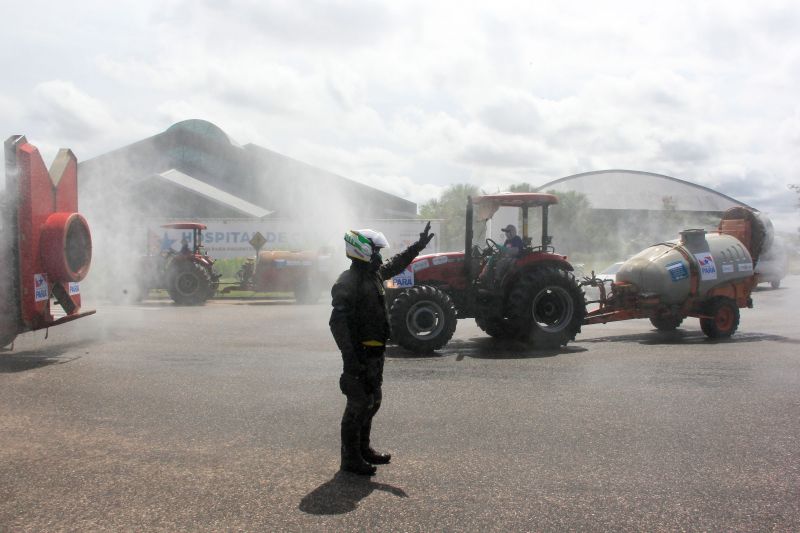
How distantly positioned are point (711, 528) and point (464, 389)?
3650 millimetres

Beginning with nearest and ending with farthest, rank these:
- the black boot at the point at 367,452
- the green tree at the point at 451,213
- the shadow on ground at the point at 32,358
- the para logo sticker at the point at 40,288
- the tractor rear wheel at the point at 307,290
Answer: the black boot at the point at 367,452, the shadow on ground at the point at 32,358, the para logo sticker at the point at 40,288, the tractor rear wheel at the point at 307,290, the green tree at the point at 451,213

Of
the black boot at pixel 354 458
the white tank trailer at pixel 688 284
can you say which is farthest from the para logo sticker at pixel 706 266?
the black boot at pixel 354 458

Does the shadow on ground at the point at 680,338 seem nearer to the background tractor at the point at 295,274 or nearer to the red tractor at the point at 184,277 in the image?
the background tractor at the point at 295,274

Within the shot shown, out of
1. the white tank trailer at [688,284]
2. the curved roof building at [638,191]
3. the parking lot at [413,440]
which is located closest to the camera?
the parking lot at [413,440]

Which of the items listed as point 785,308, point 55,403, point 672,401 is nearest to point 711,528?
point 672,401

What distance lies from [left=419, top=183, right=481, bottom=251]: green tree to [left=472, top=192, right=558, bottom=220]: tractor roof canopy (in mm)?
12282

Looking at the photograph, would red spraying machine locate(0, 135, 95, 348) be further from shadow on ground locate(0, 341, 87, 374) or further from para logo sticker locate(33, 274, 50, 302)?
shadow on ground locate(0, 341, 87, 374)

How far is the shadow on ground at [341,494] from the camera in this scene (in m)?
4.00

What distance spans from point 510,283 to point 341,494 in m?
6.49

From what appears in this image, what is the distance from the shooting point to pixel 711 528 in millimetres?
3740

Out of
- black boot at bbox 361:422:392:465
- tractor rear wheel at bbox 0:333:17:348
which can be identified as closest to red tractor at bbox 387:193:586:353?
black boot at bbox 361:422:392:465

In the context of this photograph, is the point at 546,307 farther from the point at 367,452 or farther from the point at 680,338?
the point at 367,452

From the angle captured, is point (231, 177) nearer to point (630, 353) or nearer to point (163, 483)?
point (630, 353)

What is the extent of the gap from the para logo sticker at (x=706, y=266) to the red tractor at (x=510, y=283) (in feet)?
8.49
